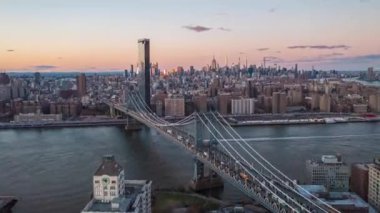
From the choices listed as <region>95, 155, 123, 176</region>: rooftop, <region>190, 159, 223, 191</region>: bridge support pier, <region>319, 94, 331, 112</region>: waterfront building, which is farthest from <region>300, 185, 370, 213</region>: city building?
<region>319, 94, 331, 112</region>: waterfront building

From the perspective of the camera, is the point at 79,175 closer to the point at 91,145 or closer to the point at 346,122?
the point at 91,145

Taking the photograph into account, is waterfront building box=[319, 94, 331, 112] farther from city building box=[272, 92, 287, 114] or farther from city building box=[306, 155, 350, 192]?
city building box=[306, 155, 350, 192]

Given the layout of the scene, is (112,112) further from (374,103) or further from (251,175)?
(251,175)

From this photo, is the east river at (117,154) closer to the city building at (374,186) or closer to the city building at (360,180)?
the city building at (360,180)

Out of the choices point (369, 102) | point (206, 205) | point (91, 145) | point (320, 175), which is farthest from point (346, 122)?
point (206, 205)

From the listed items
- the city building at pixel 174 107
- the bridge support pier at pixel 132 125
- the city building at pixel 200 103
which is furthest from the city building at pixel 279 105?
the bridge support pier at pixel 132 125

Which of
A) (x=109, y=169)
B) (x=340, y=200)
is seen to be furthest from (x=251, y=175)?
(x=109, y=169)
